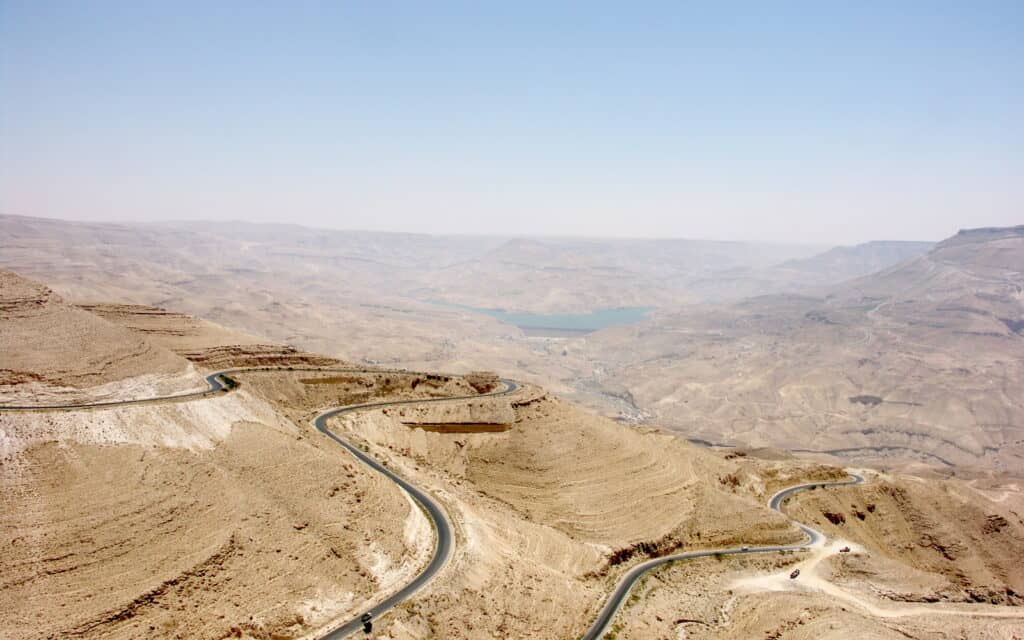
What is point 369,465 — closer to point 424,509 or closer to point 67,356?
point 424,509

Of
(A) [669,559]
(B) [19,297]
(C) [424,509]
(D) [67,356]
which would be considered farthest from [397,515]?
(B) [19,297]

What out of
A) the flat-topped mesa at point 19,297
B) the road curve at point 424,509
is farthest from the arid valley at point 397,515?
the road curve at point 424,509

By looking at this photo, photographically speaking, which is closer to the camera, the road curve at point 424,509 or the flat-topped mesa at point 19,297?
the road curve at point 424,509

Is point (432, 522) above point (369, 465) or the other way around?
the other way around

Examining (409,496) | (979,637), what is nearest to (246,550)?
(409,496)

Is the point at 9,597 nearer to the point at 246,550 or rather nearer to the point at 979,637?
the point at 246,550

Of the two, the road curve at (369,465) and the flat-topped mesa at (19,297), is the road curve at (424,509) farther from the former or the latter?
the flat-topped mesa at (19,297)

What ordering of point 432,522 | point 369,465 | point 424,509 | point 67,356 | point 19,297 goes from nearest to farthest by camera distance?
point 432,522, point 67,356, point 424,509, point 19,297, point 369,465

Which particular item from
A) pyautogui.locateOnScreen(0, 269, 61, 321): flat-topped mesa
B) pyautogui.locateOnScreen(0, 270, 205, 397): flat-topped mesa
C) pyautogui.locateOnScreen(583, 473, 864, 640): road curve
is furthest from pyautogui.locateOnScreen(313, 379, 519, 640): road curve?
pyautogui.locateOnScreen(0, 269, 61, 321): flat-topped mesa
